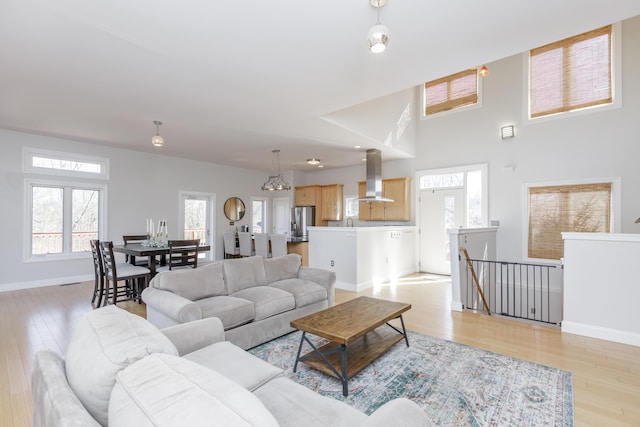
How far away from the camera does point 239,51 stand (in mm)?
2699

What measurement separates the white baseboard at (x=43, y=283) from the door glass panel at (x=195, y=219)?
2228mm

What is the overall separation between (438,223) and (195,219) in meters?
6.06

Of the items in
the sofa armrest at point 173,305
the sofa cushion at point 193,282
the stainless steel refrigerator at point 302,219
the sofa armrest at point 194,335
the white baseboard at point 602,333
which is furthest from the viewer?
the stainless steel refrigerator at point 302,219

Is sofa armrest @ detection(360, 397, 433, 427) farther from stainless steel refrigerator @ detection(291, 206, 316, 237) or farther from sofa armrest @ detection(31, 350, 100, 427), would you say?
stainless steel refrigerator @ detection(291, 206, 316, 237)

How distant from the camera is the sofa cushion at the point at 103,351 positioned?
101 cm

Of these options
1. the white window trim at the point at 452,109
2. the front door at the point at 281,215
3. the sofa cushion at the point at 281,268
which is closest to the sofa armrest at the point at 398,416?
the sofa cushion at the point at 281,268

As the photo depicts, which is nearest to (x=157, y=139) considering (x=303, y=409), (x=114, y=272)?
(x=114, y=272)

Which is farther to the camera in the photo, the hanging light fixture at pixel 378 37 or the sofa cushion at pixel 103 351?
the hanging light fixture at pixel 378 37

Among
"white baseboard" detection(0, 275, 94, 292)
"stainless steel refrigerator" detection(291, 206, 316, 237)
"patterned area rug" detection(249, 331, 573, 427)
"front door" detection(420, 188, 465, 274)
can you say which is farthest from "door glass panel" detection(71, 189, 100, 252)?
"front door" detection(420, 188, 465, 274)

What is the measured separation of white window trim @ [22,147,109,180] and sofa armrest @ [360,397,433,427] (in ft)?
22.8

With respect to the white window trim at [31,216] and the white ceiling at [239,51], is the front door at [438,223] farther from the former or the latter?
the white window trim at [31,216]

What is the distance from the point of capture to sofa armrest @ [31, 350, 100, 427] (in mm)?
874

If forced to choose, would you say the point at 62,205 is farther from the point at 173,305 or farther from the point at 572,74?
the point at 572,74

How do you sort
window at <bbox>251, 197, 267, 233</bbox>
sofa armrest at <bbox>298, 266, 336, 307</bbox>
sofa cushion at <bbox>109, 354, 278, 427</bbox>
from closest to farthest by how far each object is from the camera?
sofa cushion at <bbox>109, 354, 278, 427</bbox>
sofa armrest at <bbox>298, 266, 336, 307</bbox>
window at <bbox>251, 197, 267, 233</bbox>
